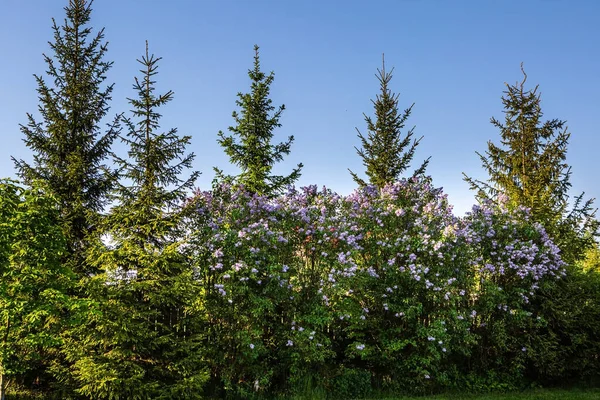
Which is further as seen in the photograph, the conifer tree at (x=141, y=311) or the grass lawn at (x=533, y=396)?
the grass lawn at (x=533, y=396)

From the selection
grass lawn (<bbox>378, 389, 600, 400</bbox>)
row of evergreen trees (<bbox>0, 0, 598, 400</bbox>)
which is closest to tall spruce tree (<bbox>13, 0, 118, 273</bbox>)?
row of evergreen trees (<bbox>0, 0, 598, 400</bbox>)

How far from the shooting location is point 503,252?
12484 mm

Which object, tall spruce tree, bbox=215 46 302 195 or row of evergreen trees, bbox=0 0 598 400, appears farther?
tall spruce tree, bbox=215 46 302 195

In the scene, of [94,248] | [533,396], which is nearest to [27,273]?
[94,248]

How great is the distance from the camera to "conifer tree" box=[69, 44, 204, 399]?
28.5 ft

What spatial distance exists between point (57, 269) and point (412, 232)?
794 cm

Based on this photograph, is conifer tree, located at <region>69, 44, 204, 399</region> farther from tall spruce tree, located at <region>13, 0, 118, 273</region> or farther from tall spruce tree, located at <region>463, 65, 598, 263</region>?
tall spruce tree, located at <region>463, 65, 598, 263</region>

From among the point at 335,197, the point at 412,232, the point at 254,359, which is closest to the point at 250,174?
the point at 335,197

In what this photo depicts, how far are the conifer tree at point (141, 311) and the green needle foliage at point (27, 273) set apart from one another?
0.76 metres

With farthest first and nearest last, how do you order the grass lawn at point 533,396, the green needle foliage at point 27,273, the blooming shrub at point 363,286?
the grass lawn at point 533,396 → the blooming shrub at point 363,286 → the green needle foliage at point 27,273

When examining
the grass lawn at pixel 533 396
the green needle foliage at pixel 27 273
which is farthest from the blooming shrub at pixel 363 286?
the green needle foliage at pixel 27 273

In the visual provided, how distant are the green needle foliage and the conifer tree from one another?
0.76m

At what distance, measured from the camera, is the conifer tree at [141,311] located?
28.5 feet

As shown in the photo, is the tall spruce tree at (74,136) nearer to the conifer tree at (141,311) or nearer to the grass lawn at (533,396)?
the conifer tree at (141,311)
